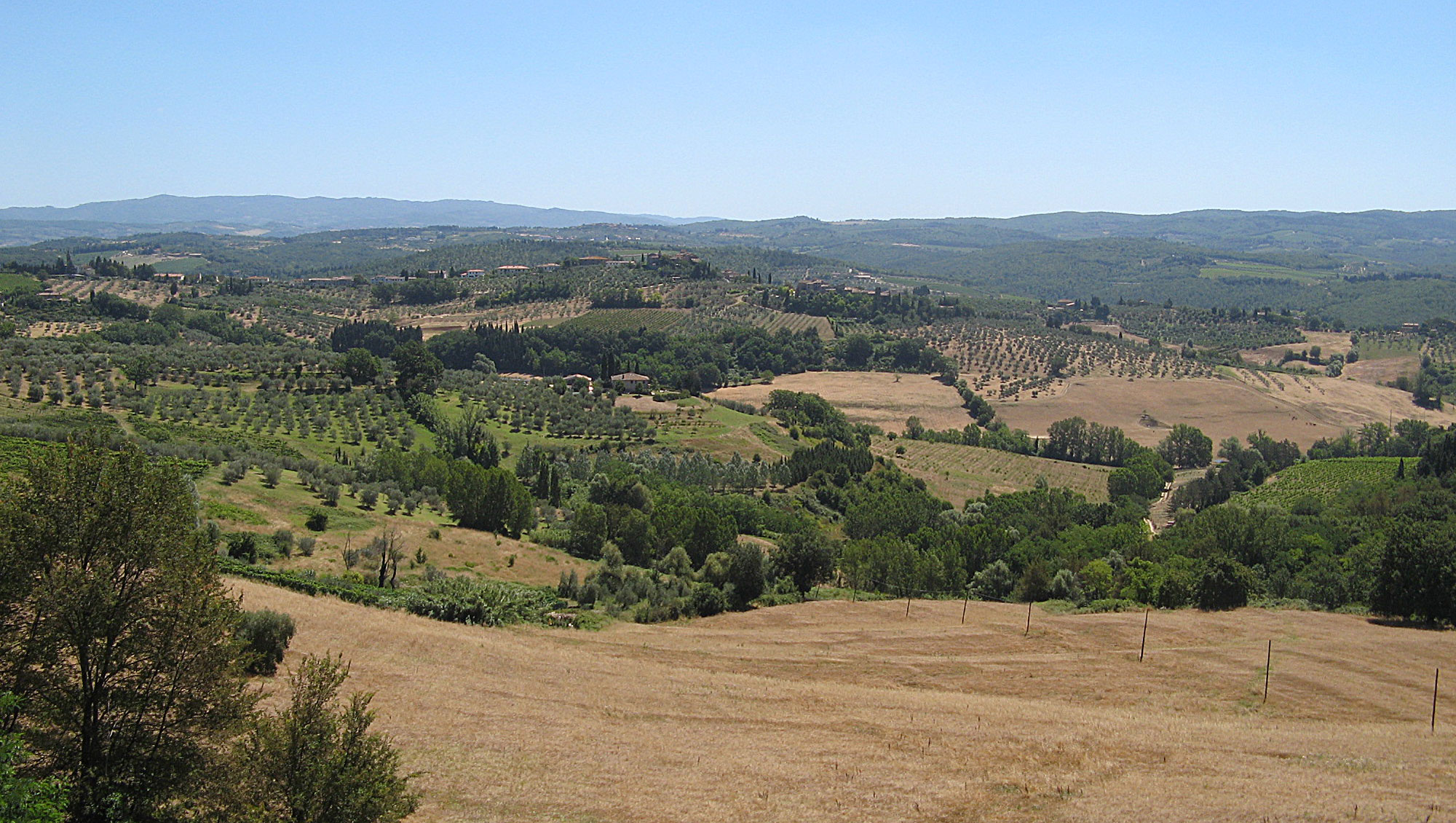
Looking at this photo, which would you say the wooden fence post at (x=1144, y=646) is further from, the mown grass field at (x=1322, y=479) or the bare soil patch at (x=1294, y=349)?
the bare soil patch at (x=1294, y=349)

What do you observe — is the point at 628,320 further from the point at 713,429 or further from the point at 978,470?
the point at 978,470

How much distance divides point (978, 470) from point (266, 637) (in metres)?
86.0

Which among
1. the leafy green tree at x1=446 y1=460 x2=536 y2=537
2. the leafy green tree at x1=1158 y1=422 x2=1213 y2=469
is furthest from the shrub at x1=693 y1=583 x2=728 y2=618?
the leafy green tree at x1=1158 y1=422 x2=1213 y2=469


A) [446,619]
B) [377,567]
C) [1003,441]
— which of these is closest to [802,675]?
[446,619]

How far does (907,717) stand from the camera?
28.6 metres

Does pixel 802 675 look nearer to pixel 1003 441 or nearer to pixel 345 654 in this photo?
pixel 345 654

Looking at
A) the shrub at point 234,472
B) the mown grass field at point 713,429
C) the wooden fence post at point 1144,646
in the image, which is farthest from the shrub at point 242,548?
the mown grass field at point 713,429

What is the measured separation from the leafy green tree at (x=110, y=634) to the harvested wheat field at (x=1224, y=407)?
119 meters

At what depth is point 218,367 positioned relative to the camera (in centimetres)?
9275

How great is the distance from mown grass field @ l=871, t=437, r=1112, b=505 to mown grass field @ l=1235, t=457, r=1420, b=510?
1465 cm

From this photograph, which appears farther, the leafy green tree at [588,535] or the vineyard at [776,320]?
the vineyard at [776,320]

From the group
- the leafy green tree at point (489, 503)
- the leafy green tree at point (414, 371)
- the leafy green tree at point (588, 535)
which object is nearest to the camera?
the leafy green tree at point (588, 535)

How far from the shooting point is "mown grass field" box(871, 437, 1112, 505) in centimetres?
9588

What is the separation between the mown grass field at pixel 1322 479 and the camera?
84.4 meters
